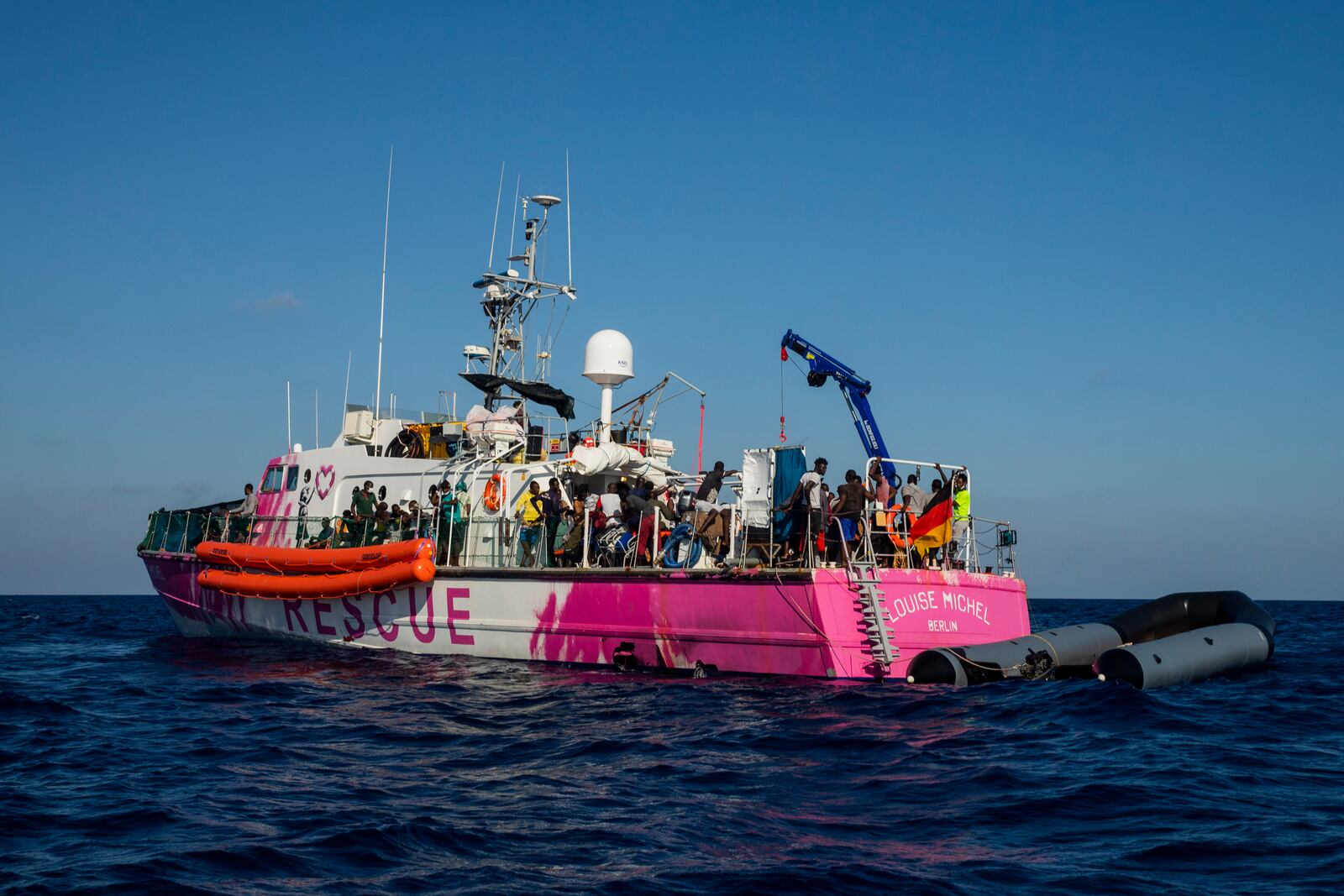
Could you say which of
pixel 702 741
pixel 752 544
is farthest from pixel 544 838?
pixel 752 544

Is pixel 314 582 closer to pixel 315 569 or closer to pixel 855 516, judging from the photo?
pixel 315 569

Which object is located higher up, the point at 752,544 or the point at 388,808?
the point at 752,544

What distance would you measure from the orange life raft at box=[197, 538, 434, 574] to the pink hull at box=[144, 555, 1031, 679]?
0.71 meters

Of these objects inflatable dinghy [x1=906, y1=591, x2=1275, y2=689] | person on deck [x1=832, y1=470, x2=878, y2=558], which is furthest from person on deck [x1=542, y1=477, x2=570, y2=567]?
inflatable dinghy [x1=906, y1=591, x2=1275, y2=689]

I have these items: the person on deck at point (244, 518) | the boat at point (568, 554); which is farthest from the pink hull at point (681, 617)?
the person on deck at point (244, 518)

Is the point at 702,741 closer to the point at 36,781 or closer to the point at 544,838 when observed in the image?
the point at 544,838

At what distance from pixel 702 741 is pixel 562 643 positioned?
6.10 meters

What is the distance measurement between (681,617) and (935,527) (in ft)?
11.8

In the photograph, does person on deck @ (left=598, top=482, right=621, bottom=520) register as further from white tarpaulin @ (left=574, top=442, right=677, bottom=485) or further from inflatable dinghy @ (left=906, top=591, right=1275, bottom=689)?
inflatable dinghy @ (left=906, top=591, right=1275, bottom=689)

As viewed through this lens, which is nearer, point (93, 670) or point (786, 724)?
point (786, 724)

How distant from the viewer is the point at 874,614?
14.6m

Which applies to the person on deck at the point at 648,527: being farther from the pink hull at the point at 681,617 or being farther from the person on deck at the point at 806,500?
the person on deck at the point at 806,500

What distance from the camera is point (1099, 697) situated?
44.7 feet

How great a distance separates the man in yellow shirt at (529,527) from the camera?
58.2ft
